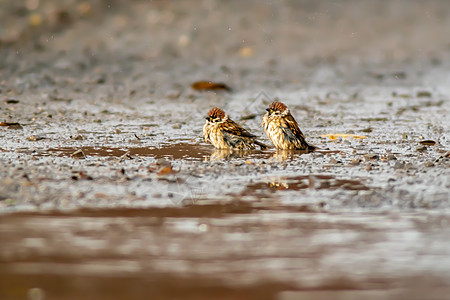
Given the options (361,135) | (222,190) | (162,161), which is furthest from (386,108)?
(222,190)

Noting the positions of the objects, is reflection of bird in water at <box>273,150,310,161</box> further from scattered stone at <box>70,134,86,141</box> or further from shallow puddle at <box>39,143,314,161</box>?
scattered stone at <box>70,134,86,141</box>

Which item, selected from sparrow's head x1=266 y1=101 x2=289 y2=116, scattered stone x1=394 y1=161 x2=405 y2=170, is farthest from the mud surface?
sparrow's head x1=266 y1=101 x2=289 y2=116

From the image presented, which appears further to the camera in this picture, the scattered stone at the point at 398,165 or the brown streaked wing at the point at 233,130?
Result: the brown streaked wing at the point at 233,130

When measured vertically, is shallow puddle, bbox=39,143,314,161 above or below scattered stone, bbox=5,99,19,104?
below

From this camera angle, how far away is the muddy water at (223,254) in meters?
4.30

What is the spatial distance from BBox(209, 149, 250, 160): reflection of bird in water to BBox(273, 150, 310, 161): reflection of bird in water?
1.17 ft

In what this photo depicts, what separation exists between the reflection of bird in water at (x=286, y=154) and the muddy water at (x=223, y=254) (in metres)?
2.85

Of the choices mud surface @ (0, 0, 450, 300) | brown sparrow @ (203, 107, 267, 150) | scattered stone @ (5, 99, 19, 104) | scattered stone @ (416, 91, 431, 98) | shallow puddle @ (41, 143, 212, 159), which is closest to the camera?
mud surface @ (0, 0, 450, 300)

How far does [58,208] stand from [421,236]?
8.43ft

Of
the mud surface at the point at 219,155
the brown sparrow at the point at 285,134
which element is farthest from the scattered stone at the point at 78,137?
the brown sparrow at the point at 285,134

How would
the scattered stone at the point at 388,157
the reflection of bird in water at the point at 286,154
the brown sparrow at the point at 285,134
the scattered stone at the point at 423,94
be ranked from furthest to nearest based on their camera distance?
the scattered stone at the point at 423,94
the brown sparrow at the point at 285,134
the reflection of bird in water at the point at 286,154
the scattered stone at the point at 388,157

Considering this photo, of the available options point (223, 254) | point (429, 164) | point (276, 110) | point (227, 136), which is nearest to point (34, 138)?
point (227, 136)

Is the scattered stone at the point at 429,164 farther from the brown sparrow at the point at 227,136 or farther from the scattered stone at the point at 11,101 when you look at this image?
the scattered stone at the point at 11,101

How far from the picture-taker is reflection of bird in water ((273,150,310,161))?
29.5ft
